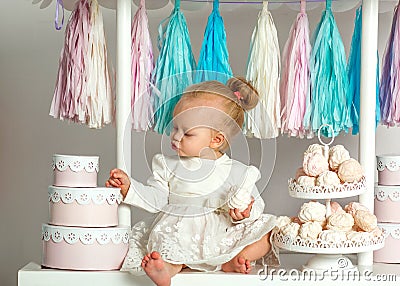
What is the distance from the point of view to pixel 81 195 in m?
1.64

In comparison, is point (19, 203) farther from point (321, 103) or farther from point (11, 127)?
point (321, 103)

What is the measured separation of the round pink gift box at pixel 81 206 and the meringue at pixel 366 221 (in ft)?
1.72

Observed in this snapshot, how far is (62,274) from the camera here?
1.61 meters

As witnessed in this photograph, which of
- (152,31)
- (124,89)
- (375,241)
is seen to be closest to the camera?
(375,241)

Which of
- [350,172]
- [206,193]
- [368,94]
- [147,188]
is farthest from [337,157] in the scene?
[147,188]

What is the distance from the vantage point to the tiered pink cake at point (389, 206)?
176 centimetres

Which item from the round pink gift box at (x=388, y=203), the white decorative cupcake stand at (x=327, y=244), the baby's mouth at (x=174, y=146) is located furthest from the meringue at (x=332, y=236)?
the baby's mouth at (x=174, y=146)

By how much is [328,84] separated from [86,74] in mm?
545

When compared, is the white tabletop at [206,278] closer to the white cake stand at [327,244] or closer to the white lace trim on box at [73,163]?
the white cake stand at [327,244]

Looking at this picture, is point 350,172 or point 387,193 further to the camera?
point 387,193

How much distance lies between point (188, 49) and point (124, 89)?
19cm

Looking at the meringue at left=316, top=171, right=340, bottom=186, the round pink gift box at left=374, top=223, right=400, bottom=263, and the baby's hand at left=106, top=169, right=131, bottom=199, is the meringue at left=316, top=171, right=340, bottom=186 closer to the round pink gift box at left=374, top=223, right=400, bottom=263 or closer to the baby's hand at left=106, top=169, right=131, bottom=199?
the round pink gift box at left=374, top=223, right=400, bottom=263

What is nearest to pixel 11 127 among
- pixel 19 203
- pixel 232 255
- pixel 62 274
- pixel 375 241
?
pixel 19 203

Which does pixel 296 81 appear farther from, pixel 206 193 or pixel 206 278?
pixel 206 278
